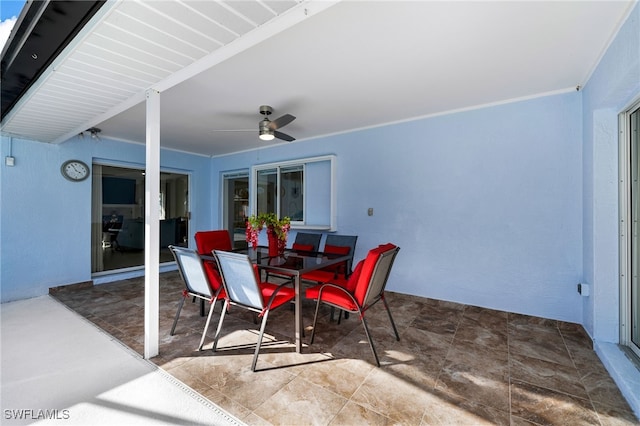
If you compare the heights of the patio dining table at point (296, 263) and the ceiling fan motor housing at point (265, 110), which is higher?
the ceiling fan motor housing at point (265, 110)

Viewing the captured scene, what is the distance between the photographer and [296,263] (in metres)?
2.70

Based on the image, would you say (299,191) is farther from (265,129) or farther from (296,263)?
(296,263)

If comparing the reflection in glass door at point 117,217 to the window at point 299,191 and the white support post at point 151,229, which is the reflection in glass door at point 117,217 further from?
the white support post at point 151,229

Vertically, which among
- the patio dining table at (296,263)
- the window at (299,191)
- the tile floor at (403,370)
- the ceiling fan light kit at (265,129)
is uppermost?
the ceiling fan light kit at (265,129)

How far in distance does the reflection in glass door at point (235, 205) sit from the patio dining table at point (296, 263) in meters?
2.99

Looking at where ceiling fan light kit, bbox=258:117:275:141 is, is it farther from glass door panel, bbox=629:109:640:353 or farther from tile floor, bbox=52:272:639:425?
glass door panel, bbox=629:109:640:353

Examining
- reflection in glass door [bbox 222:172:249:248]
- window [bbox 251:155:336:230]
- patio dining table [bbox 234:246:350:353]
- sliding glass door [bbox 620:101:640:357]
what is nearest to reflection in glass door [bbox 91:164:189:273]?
reflection in glass door [bbox 222:172:249:248]

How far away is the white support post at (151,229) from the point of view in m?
2.23

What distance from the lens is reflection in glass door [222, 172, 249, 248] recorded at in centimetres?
621

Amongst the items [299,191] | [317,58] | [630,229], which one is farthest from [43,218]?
[630,229]

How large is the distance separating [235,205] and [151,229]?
4.23 meters

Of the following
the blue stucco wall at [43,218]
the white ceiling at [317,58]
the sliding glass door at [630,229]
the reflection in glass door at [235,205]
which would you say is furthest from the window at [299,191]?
the sliding glass door at [630,229]

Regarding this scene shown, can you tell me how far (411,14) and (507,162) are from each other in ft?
7.54

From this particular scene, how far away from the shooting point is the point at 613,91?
2.06 meters
